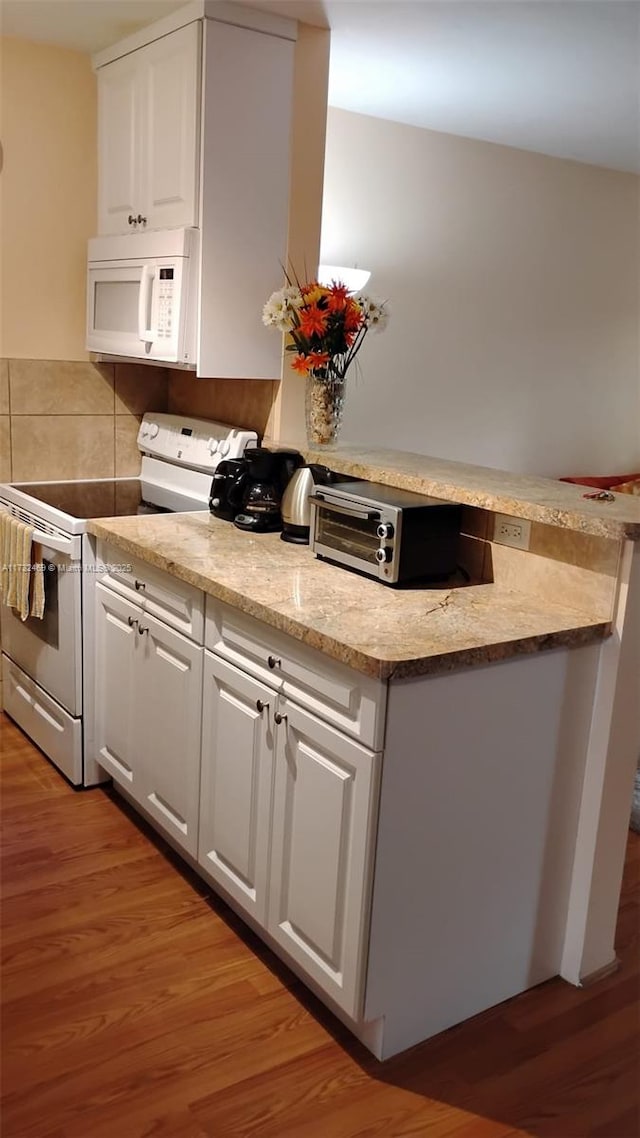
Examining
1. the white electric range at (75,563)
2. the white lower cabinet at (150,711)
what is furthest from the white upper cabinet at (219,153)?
the white lower cabinet at (150,711)

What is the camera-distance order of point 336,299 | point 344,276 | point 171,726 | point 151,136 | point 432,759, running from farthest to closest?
point 344,276 → point 151,136 → point 336,299 → point 171,726 → point 432,759

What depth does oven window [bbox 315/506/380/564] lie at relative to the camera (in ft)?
7.55

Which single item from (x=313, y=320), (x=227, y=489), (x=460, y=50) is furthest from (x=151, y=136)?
(x=227, y=489)

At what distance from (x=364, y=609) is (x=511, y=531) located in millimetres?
470

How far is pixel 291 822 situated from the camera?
2035 millimetres

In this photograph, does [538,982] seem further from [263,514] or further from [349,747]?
[263,514]

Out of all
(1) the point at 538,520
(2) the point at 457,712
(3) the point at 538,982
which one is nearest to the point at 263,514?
(1) the point at 538,520

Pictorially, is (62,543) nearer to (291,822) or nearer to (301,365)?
(301,365)

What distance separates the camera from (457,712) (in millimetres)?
1856

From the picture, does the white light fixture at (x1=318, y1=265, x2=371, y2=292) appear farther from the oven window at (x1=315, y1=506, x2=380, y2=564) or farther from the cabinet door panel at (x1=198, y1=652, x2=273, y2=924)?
the cabinet door panel at (x1=198, y1=652, x2=273, y2=924)

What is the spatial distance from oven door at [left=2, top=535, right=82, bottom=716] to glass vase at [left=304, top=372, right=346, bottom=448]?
819 millimetres

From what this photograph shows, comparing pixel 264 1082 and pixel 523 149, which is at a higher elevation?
pixel 523 149

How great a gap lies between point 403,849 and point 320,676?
38cm

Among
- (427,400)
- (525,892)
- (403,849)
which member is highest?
(427,400)
